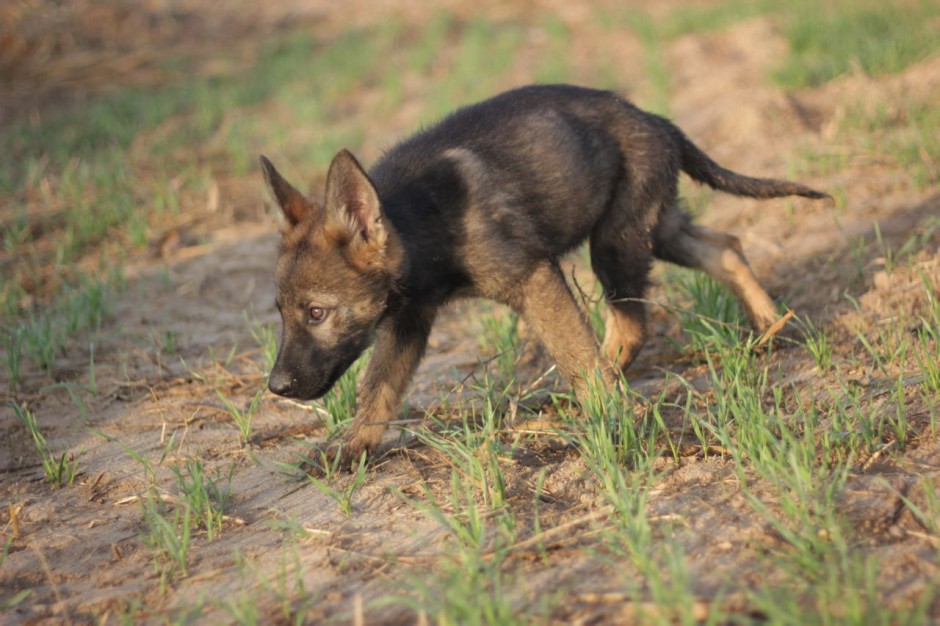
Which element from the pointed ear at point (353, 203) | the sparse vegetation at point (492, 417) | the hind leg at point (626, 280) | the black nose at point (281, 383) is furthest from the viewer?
the hind leg at point (626, 280)

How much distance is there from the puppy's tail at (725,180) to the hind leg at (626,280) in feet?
1.93

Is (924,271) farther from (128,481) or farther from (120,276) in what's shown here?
(120,276)

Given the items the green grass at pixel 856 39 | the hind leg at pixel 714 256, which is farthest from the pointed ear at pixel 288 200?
the green grass at pixel 856 39

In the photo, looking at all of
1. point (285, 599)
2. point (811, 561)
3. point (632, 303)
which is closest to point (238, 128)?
point (632, 303)

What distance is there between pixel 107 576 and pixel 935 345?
319 centimetres

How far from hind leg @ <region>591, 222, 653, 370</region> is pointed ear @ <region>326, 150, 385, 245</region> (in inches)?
49.0

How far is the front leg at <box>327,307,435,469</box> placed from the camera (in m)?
4.04

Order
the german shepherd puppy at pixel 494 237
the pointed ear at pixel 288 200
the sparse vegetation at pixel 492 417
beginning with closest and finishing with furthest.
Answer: the sparse vegetation at pixel 492 417, the german shepherd puppy at pixel 494 237, the pointed ear at pixel 288 200

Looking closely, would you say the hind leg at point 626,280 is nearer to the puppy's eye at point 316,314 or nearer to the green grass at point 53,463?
the puppy's eye at point 316,314

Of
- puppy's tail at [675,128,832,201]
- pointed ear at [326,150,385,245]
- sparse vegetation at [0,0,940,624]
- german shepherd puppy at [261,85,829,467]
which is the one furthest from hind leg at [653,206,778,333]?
pointed ear at [326,150,385,245]

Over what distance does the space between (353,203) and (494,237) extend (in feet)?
2.01

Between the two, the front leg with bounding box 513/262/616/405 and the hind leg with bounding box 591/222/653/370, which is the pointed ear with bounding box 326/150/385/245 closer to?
the front leg with bounding box 513/262/616/405

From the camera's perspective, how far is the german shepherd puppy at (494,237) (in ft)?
12.5

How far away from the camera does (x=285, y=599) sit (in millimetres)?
2703
